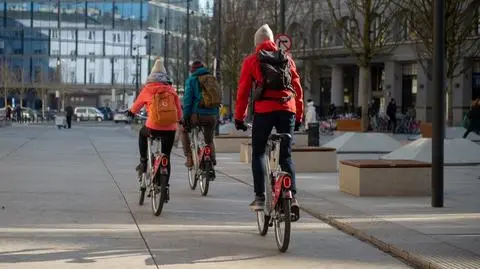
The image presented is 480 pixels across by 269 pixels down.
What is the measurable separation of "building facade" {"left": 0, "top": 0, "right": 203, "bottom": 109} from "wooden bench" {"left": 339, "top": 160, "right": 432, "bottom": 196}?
92.8 metres

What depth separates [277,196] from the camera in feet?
25.8

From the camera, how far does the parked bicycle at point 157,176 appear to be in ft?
33.5

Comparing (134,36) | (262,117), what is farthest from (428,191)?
(134,36)

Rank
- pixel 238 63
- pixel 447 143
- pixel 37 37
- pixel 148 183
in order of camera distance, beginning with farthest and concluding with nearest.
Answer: pixel 37 37
pixel 238 63
pixel 447 143
pixel 148 183

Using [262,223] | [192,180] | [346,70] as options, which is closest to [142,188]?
[192,180]

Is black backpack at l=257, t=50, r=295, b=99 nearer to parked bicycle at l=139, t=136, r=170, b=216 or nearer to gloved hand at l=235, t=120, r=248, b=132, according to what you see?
gloved hand at l=235, t=120, r=248, b=132

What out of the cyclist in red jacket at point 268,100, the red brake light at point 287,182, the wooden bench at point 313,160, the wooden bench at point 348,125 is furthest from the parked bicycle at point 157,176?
the wooden bench at point 348,125

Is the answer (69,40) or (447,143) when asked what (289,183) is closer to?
(447,143)

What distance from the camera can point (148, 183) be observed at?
1101cm

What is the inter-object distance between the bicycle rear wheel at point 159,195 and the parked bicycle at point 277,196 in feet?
6.03

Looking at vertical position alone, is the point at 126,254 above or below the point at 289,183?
below

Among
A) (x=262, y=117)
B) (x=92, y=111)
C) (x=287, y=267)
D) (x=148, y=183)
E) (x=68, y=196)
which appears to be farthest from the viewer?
(x=92, y=111)

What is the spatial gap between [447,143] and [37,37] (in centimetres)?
9332

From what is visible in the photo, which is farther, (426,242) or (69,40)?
(69,40)
